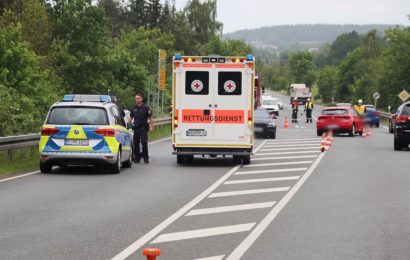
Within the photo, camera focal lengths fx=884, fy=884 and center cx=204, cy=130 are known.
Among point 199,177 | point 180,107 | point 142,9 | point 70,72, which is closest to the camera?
point 199,177

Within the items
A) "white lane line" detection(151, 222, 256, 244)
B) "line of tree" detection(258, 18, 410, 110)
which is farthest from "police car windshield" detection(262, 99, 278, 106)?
"white lane line" detection(151, 222, 256, 244)

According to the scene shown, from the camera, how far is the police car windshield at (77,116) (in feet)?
61.4

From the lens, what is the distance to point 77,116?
740 inches

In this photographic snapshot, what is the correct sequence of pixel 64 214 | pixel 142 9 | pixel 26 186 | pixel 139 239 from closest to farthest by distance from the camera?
pixel 139 239, pixel 64 214, pixel 26 186, pixel 142 9

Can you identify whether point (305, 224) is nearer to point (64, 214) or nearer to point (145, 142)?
point (64, 214)

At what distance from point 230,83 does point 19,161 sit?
539 cm

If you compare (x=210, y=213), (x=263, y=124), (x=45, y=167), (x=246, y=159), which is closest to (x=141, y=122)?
(x=246, y=159)

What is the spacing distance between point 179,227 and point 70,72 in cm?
5119

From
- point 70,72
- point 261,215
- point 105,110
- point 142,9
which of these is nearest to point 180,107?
point 105,110

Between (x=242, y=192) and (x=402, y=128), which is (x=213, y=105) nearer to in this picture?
(x=242, y=192)

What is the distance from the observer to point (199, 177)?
60.5ft

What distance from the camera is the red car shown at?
39.5m

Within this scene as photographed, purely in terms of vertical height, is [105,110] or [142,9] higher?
[142,9]

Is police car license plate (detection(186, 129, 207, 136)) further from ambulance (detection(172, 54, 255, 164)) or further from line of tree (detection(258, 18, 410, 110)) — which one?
line of tree (detection(258, 18, 410, 110))
